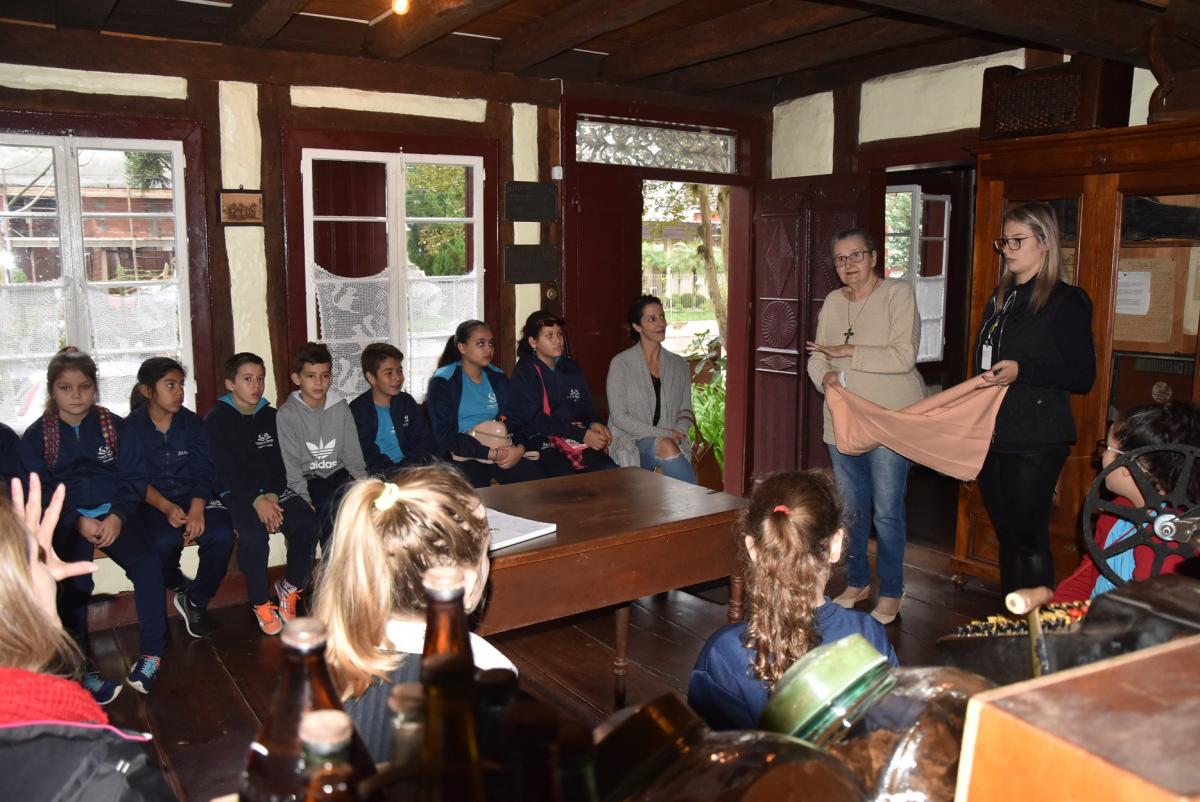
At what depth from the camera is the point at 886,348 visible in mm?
3707

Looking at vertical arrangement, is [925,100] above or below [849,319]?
above

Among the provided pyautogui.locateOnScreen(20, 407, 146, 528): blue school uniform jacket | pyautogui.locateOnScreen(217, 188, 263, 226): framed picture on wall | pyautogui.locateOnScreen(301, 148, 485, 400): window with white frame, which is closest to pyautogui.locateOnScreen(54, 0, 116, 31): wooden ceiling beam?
pyautogui.locateOnScreen(217, 188, 263, 226): framed picture on wall

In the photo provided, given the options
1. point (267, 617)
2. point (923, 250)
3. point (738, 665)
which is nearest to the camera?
point (738, 665)

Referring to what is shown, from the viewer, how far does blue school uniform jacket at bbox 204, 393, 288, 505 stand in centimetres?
400

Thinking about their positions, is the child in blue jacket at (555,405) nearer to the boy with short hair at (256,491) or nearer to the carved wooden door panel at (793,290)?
the boy with short hair at (256,491)

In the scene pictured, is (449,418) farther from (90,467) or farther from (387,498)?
(387,498)

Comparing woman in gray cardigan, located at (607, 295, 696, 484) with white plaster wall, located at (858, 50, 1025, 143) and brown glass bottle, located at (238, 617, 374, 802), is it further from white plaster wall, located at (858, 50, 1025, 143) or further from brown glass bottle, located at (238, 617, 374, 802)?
brown glass bottle, located at (238, 617, 374, 802)

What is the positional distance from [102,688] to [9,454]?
3.46 feet

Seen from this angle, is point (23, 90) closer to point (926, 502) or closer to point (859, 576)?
point (859, 576)

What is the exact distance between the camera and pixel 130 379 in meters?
4.18

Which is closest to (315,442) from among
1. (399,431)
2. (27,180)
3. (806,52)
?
(399,431)

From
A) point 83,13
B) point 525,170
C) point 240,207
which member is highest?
point 83,13

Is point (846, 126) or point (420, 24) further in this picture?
point (846, 126)

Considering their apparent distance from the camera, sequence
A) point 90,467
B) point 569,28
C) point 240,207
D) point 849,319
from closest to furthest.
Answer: point 90,467
point 849,319
point 569,28
point 240,207
